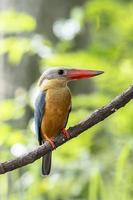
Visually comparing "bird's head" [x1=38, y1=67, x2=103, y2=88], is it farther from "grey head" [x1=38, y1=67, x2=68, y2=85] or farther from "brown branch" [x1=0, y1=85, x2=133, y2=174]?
"brown branch" [x1=0, y1=85, x2=133, y2=174]

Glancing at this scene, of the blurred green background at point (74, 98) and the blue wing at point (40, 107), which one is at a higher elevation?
the blue wing at point (40, 107)

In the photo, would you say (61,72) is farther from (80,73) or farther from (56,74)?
(80,73)

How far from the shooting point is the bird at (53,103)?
224cm

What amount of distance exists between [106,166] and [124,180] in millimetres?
327

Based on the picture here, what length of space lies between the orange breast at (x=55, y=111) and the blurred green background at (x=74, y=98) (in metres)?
0.82

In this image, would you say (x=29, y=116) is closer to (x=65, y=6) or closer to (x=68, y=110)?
(x=65, y=6)

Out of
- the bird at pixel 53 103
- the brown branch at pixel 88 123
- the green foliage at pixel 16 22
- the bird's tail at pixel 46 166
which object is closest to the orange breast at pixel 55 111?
the bird at pixel 53 103

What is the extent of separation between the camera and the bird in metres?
2.24

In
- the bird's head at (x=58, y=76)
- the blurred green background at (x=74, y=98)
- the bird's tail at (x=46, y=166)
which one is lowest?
the blurred green background at (x=74, y=98)

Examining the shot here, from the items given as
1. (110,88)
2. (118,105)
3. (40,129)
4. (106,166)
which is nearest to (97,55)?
(110,88)

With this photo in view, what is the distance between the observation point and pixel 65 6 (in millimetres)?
4777

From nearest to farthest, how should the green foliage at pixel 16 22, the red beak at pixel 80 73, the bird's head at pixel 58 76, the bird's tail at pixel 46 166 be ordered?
the red beak at pixel 80 73
the bird's head at pixel 58 76
the bird's tail at pixel 46 166
the green foliage at pixel 16 22

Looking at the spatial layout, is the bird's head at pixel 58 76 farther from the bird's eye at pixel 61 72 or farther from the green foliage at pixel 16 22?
the green foliage at pixel 16 22

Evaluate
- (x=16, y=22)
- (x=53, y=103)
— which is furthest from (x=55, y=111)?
(x=16, y=22)
